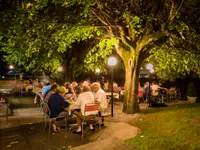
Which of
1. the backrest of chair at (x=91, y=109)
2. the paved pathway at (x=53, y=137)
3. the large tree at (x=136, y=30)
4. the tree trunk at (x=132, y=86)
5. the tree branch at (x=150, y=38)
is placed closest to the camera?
the paved pathway at (x=53, y=137)

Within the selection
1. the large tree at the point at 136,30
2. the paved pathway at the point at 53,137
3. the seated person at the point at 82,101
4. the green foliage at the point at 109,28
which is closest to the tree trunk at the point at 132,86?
the large tree at the point at 136,30

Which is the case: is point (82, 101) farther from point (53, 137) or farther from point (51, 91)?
point (51, 91)

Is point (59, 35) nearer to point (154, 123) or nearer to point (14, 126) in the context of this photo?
point (14, 126)

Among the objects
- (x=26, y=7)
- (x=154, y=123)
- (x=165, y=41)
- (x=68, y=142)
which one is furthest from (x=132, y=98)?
(x=26, y=7)

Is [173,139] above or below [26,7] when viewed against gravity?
below

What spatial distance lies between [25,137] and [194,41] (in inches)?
315

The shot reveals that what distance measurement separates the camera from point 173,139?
625 cm

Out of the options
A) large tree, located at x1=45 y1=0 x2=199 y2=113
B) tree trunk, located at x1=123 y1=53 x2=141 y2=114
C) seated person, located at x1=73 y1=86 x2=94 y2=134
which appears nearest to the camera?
A: seated person, located at x1=73 y1=86 x2=94 y2=134

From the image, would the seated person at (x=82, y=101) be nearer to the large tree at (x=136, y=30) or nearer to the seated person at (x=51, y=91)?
the seated person at (x=51, y=91)

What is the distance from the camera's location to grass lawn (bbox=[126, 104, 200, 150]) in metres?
5.79

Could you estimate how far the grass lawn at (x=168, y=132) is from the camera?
5793 mm

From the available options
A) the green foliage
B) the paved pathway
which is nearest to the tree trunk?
the green foliage

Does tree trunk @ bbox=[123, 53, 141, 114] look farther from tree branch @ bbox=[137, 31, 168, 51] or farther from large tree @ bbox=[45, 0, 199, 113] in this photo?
tree branch @ bbox=[137, 31, 168, 51]

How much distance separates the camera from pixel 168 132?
698 centimetres
